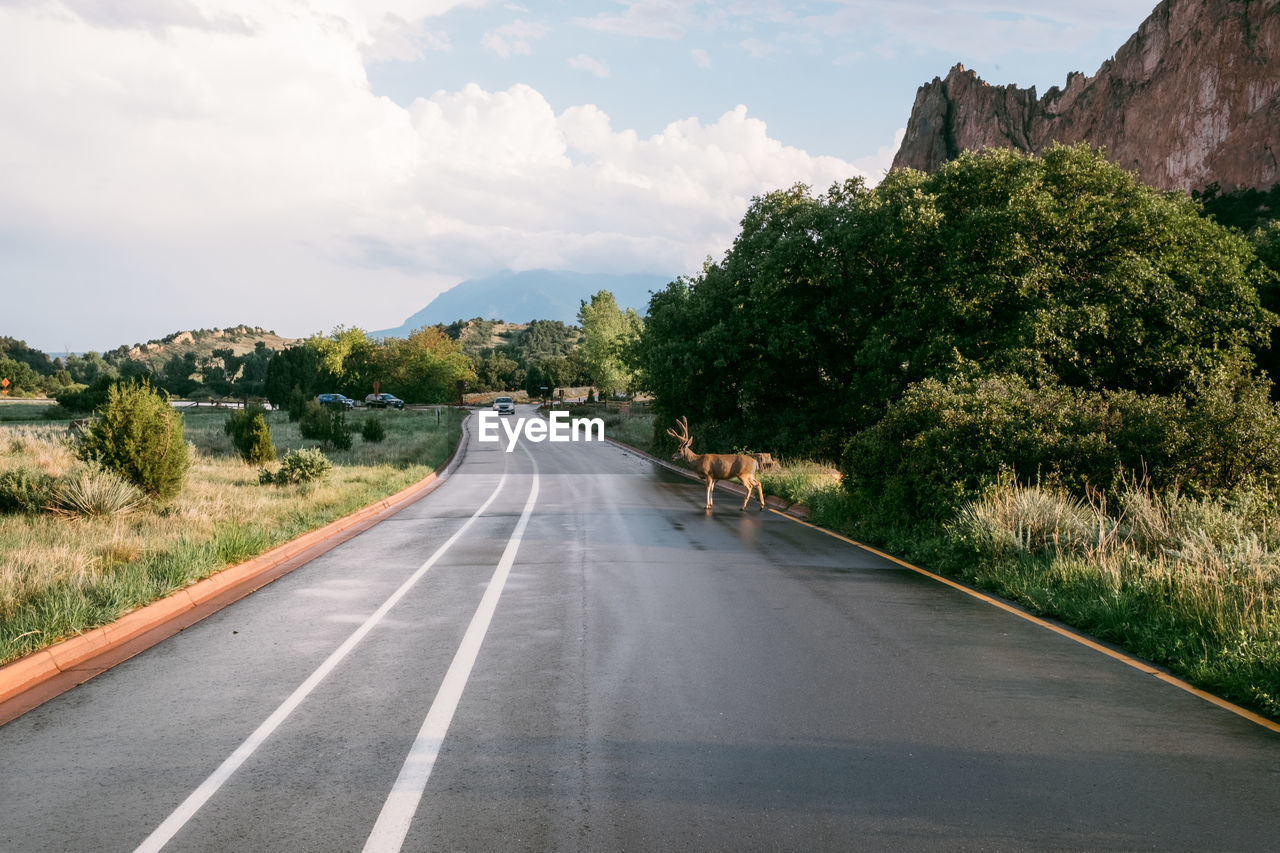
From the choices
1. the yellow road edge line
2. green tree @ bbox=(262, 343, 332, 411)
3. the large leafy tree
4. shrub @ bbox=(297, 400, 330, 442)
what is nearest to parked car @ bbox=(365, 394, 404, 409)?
green tree @ bbox=(262, 343, 332, 411)

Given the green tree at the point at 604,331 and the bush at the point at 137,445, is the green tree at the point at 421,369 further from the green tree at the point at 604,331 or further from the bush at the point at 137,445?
the bush at the point at 137,445

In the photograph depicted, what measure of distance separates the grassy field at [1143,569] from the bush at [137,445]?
13.2 m

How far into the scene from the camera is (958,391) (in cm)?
1589

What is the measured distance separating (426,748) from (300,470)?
1744cm

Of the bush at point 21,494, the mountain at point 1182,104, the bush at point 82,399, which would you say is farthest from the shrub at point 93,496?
the mountain at point 1182,104

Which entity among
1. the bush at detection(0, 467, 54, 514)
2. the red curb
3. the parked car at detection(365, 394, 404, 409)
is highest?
the parked car at detection(365, 394, 404, 409)

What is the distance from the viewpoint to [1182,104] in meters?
101

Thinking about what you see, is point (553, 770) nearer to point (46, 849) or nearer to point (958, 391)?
point (46, 849)

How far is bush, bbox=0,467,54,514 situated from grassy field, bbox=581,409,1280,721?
14040mm

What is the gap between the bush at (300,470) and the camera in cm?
2091

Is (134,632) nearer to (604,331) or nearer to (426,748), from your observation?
(426,748)

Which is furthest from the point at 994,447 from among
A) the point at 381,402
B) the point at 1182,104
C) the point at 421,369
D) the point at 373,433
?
the point at 1182,104

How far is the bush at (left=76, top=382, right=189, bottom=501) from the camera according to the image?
16406 mm

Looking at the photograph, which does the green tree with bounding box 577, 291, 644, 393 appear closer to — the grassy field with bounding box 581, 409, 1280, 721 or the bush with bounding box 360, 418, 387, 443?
the bush with bounding box 360, 418, 387, 443
